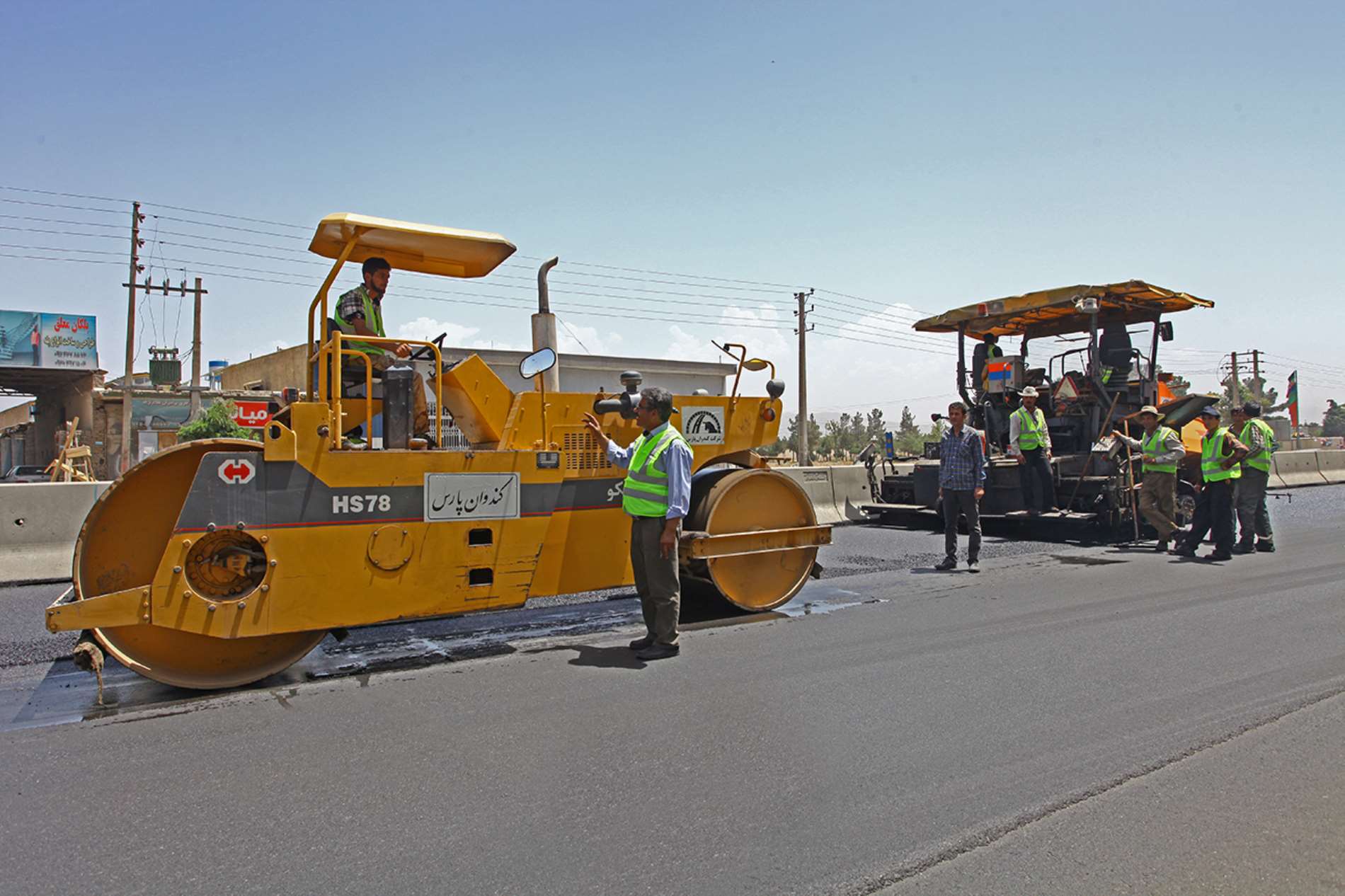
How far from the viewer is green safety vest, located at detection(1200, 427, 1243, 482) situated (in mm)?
9539

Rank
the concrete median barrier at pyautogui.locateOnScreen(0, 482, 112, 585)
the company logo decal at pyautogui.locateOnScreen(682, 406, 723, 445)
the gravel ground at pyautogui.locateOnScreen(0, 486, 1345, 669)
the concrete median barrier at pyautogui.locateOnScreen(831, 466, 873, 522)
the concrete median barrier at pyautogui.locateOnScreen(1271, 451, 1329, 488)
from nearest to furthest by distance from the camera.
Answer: the gravel ground at pyautogui.locateOnScreen(0, 486, 1345, 669), the company logo decal at pyautogui.locateOnScreen(682, 406, 723, 445), the concrete median barrier at pyautogui.locateOnScreen(0, 482, 112, 585), the concrete median barrier at pyautogui.locateOnScreen(831, 466, 873, 522), the concrete median barrier at pyautogui.locateOnScreen(1271, 451, 1329, 488)

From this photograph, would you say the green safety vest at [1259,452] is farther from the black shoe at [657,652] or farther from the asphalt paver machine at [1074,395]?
the black shoe at [657,652]

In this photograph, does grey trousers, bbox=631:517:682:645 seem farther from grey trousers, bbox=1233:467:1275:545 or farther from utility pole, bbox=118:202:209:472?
utility pole, bbox=118:202:209:472

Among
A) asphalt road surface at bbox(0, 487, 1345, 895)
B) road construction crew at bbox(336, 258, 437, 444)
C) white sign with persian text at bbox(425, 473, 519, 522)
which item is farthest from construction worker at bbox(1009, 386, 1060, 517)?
road construction crew at bbox(336, 258, 437, 444)

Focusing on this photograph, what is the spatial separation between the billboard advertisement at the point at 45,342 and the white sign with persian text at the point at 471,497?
32359mm

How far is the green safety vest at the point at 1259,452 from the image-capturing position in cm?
991

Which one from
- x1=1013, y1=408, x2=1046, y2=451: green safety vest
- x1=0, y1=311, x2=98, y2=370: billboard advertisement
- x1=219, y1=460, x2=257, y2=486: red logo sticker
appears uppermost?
x1=0, y1=311, x2=98, y2=370: billboard advertisement

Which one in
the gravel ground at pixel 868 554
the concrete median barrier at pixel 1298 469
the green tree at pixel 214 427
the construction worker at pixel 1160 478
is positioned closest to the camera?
the gravel ground at pixel 868 554

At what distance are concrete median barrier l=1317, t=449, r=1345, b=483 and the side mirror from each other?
21825 mm

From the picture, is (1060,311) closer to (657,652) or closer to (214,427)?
(657,652)

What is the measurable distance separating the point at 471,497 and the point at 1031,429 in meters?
7.82

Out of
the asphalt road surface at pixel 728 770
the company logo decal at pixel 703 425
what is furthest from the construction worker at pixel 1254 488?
the company logo decal at pixel 703 425

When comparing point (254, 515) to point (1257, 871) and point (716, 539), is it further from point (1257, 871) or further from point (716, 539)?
point (1257, 871)

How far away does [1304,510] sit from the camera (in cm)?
1463
